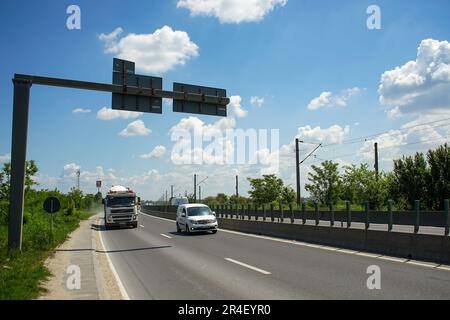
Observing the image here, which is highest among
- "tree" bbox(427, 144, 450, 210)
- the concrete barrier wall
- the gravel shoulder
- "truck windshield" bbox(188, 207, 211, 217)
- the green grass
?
"tree" bbox(427, 144, 450, 210)

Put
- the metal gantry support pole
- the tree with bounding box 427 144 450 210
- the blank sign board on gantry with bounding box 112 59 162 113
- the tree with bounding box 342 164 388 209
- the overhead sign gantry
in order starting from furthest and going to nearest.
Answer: the tree with bounding box 342 164 388 209 < the tree with bounding box 427 144 450 210 < the blank sign board on gantry with bounding box 112 59 162 113 < the overhead sign gantry < the metal gantry support pole

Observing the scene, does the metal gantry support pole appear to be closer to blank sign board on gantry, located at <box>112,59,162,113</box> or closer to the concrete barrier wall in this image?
blank sign board on gantry, located at <box>112,59,162,113</box>

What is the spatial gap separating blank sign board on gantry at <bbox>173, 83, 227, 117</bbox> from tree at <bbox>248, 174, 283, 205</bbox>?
175 feet

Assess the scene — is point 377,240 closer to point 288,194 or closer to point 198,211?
point 198,211

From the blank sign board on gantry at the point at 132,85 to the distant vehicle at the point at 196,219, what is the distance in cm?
719

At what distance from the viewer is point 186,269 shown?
11461mm

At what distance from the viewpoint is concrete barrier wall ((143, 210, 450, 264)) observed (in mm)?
11477

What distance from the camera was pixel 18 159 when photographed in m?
15.4

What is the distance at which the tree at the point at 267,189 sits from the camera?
74.5m

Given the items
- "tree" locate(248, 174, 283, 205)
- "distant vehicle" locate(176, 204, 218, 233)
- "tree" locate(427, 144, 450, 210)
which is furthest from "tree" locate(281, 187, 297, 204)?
"distant vehicle" locate(176, 204, 218, 233)

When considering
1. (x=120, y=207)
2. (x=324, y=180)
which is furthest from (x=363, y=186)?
(x=120, y=207)

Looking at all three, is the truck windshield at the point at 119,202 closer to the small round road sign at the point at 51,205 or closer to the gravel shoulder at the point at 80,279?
the small round road sign at the point at 51,205

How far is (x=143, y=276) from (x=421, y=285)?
624 centimetres
